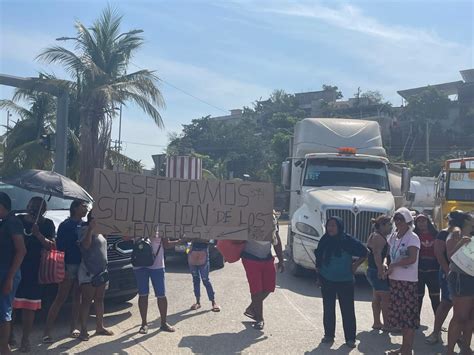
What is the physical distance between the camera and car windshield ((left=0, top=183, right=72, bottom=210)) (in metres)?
8.54

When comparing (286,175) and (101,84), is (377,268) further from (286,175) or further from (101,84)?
(101,84)

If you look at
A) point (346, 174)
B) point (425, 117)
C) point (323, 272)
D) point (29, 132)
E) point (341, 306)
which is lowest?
point (341, 306)

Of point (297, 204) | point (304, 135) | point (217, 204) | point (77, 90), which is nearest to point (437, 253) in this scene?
point (217, 204)

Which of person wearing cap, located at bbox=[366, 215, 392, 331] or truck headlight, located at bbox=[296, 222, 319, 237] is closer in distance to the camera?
person wearing cap, located at bbox=[366, 215, 392, 331]

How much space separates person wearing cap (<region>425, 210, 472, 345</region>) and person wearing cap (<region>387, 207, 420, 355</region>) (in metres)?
0.48

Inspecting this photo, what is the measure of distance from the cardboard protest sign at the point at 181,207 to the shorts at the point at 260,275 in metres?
0.71

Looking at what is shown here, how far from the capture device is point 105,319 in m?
8.10

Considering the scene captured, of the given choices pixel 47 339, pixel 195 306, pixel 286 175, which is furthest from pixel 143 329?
pixel 286 175

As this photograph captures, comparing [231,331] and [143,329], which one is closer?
[143,329]

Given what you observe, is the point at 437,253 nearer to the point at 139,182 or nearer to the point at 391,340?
the point at 391,340

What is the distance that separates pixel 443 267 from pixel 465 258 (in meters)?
0.88

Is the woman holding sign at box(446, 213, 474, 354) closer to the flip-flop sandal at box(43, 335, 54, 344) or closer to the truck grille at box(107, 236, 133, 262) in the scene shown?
the truck grille at box(107, 236, 133, 262)

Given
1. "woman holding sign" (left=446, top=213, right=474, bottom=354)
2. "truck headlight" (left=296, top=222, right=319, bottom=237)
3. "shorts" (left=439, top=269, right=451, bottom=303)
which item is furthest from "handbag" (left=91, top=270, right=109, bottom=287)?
"truck headlight" (left=296, top=222, right=319, bottom=237)

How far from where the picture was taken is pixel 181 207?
731cm
